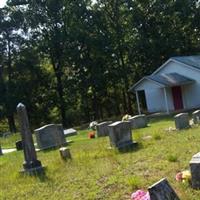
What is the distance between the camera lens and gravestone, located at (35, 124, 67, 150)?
20.5m

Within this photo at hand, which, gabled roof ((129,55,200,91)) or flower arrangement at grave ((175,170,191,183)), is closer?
flower arrangement at grave ((175,170,191,183))

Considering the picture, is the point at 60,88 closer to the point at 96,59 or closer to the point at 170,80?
the point at 96,59

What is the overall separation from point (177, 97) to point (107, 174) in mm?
30449

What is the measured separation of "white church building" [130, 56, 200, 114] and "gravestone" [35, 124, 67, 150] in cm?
1850

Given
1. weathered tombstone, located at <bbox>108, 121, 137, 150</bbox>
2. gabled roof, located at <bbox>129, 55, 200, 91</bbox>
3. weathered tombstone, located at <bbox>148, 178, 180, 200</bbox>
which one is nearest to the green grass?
weathered tombstone, located at <bbox>108, 121, 137, 150</bbox>

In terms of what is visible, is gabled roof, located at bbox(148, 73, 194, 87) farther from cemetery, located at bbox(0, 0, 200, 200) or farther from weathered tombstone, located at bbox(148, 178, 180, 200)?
weathered tombstone, located at bbox(148, 178, 180, 200)

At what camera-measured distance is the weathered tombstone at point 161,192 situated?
6.37 m

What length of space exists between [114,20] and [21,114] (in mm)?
35740

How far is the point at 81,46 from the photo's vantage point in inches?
1837

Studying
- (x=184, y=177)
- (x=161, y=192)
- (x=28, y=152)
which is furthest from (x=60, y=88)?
(x=161, y=192)

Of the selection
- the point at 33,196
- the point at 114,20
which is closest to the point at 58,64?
the point at 114,20

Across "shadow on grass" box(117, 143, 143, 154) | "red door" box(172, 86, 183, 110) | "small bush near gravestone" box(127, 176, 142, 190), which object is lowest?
"small bush near gravestone" box(127, 176, 142, 190)

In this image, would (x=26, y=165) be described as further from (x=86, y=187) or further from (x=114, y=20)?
(x=114, y=20)

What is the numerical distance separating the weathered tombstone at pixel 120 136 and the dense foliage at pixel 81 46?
97.4 ft
